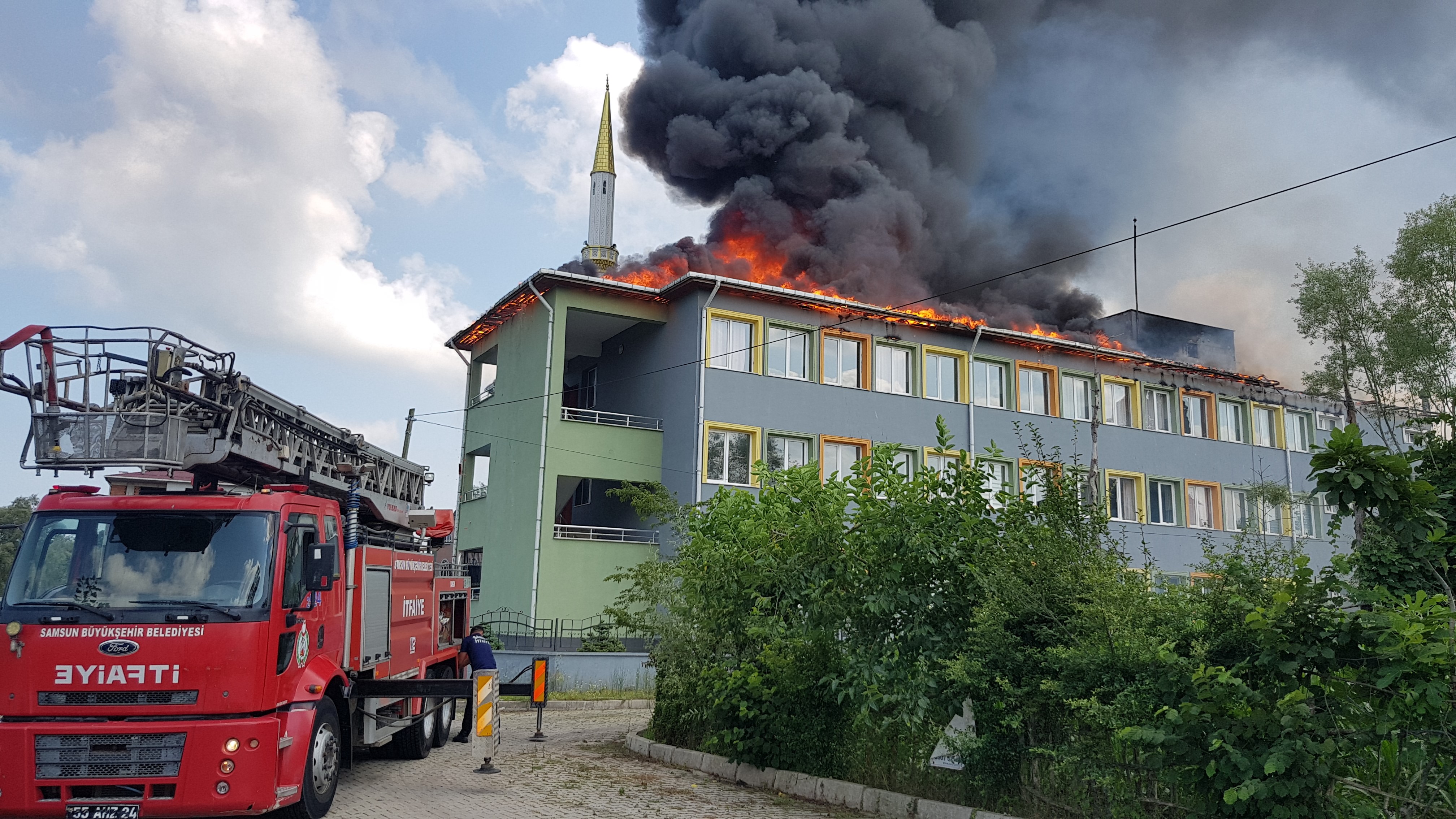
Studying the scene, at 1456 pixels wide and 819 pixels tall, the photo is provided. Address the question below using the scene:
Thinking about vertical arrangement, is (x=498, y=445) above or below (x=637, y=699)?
above

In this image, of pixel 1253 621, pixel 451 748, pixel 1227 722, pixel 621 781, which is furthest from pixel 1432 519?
pixel 451 748

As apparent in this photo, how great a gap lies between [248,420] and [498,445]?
20629 millimetres

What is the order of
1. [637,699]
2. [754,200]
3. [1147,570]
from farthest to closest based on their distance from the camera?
[754,200] → [637,699] → [1147,570]

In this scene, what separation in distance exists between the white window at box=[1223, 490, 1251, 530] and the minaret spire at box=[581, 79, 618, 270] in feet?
76.1

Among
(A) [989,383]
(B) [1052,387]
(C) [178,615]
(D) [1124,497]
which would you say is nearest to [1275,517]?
(D) [1124,497]

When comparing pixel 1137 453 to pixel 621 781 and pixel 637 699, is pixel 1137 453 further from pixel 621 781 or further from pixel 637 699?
pixel 621 781

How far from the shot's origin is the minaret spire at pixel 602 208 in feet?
126

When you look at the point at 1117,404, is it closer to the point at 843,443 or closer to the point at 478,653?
the point at 843,443

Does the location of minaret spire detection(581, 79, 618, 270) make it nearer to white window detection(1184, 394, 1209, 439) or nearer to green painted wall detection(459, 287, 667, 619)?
green painted wall detection(459, 287, 667, 619)

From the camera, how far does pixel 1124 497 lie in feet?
113

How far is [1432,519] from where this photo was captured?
235 inches

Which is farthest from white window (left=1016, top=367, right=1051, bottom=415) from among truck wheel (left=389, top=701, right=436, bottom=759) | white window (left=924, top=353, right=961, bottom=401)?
truck wheel (left=389, top=701, right=436, bottom=759)

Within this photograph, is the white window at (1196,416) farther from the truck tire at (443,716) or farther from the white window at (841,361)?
the truck tire at (443,716)

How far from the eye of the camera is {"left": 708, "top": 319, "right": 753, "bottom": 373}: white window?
1085 inches
